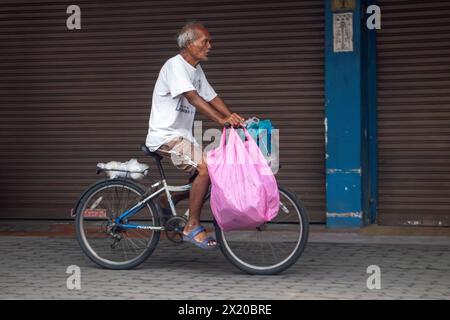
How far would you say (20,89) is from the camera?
10852mm

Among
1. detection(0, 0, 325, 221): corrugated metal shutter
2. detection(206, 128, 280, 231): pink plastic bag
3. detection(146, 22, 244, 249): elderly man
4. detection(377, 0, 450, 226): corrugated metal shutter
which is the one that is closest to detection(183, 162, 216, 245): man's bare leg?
detection(146, 22, 244, 249): elderly man

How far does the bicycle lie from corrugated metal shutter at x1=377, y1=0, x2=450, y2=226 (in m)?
2.48

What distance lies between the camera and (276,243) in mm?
7754

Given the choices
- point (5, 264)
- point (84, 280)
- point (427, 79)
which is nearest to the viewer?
point (84, 280)

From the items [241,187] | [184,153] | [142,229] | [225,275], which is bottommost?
[225,275]

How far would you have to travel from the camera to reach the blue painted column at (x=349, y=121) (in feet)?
32.3

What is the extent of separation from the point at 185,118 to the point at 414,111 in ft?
9.94

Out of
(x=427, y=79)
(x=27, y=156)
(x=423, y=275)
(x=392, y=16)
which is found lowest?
(x=423, y=275)

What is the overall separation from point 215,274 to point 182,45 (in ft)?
5.90

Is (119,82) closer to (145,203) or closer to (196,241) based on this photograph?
(145,203)

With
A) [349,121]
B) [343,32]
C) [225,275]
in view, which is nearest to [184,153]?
[225,275]
